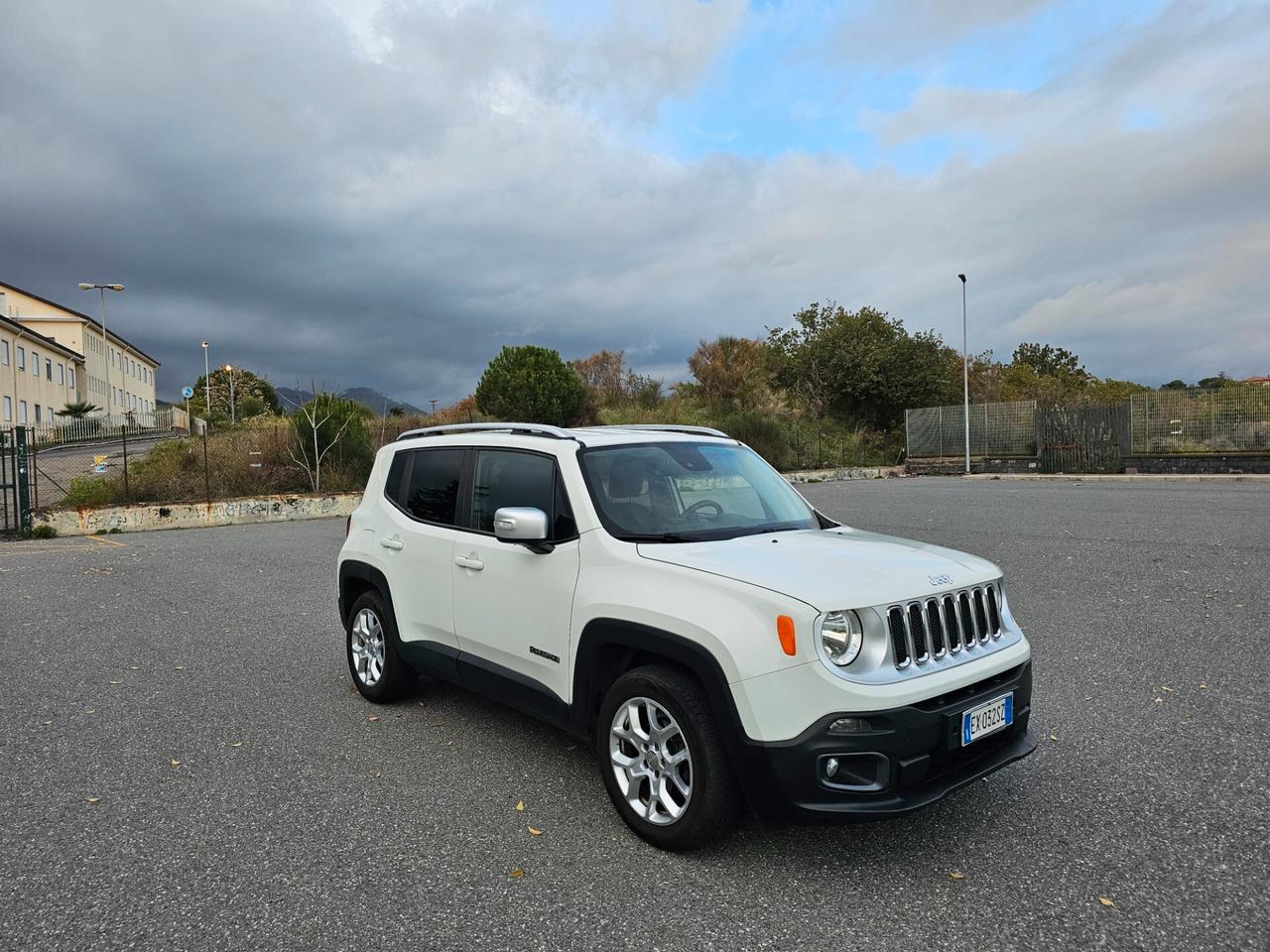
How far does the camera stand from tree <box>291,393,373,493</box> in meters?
19.5

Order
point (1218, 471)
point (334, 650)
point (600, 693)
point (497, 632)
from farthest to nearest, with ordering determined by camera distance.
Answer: point (1218, 471) → point (334, 650) → point (497, 632) → point (600, 693)

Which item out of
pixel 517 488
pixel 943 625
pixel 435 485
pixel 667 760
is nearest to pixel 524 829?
pixel 667 760

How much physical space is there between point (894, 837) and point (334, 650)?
15.2 ft

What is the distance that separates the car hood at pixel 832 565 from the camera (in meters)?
2.90

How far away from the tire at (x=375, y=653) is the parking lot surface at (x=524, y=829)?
0.14 metres

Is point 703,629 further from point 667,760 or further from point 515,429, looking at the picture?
point 515,429

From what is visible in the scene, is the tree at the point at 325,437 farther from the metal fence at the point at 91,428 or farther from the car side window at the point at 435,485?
the car side window at the point at 435,485

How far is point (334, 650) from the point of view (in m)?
6.37

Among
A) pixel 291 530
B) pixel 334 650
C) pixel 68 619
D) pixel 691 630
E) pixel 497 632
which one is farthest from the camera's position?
pixel 291 530

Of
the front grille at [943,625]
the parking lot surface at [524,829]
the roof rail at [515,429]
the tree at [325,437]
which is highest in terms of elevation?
the tree at [325,437]

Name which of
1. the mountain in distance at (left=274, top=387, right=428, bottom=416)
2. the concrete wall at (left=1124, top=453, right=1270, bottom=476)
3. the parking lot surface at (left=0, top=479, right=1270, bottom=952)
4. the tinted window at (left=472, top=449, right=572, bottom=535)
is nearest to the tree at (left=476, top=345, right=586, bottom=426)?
the mountain in distance at (left=274, top=387, right=428, bottom=416)

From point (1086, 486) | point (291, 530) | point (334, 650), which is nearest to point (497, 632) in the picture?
point (334, 650)

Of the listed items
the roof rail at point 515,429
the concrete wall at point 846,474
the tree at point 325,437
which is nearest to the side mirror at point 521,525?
the roof rail at point 515,429

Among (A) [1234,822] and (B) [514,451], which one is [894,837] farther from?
(B) [514,451]
